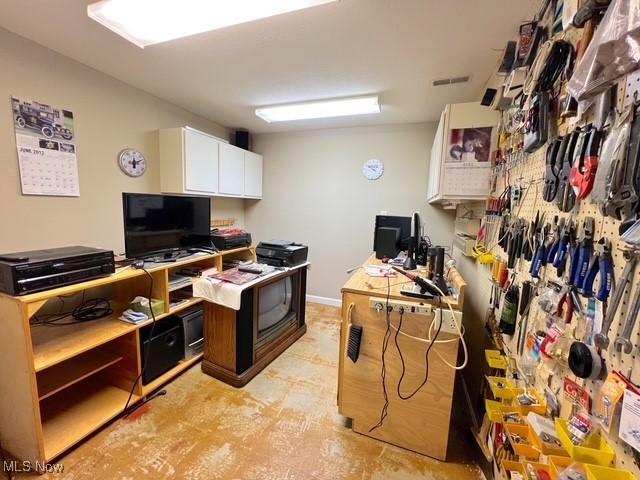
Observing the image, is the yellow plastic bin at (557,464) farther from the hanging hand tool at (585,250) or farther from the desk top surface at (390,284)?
the desk top surface at (390,284)

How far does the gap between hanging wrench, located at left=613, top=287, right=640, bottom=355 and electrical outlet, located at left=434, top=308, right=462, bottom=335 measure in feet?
2.23

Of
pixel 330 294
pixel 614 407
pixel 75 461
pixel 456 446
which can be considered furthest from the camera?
pixel 330 294

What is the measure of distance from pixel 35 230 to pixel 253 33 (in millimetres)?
2014

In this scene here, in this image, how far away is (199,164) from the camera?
2824 millimetres

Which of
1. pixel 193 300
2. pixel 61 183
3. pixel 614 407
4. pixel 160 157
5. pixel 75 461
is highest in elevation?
pixel 160 157

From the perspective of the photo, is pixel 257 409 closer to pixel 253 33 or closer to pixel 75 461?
pixel 75 461

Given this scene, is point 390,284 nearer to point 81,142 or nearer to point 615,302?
point 615,302

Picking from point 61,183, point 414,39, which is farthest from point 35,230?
point 414,39

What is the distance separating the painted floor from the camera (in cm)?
144

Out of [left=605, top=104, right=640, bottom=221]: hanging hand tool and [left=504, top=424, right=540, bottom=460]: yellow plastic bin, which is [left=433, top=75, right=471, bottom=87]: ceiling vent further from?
[left=504, top=424, right=540, bottom=460]: yellow plastic bin

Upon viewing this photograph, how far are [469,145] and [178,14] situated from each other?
6.23 ft

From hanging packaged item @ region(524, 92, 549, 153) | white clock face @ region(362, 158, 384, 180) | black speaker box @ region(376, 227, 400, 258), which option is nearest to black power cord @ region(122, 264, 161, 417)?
black speaker box @ region(376, 227, 400, 258)

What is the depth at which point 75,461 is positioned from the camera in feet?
4.79

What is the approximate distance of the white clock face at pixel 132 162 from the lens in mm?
2430
